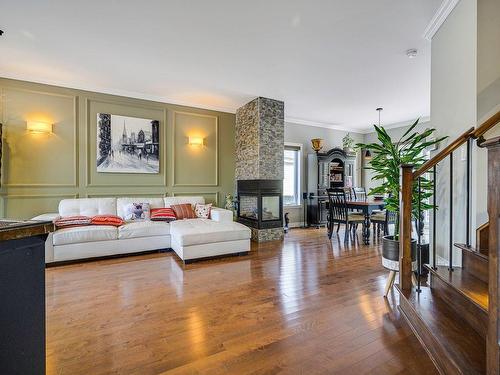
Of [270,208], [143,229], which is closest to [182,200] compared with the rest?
[143,229]

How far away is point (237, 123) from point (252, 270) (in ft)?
11.3

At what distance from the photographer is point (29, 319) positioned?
3.42 feet

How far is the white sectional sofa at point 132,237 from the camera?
3523 millimetres

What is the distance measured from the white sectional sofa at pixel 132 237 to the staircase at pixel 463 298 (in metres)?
2.32

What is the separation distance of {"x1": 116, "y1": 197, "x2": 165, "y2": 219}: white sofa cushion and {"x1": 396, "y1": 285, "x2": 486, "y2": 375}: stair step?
3.99 metres

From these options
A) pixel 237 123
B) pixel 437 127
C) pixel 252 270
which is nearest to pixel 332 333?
pixel 252 270

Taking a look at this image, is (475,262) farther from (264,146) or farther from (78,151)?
(78,151)

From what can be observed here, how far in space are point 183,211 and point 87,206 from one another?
1.50 meters

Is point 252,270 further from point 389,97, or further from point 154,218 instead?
point 389,97

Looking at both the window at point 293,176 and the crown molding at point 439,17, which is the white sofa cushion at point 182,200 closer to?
the window at point 293,176

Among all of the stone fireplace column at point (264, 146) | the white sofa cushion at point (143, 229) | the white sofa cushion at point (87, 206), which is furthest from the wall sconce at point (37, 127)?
the stone fireplace column at point (264, 146)

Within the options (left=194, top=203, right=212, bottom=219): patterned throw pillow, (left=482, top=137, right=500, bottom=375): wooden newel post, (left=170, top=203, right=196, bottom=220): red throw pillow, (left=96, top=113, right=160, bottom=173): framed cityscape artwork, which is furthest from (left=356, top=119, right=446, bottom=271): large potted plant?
(left=96, top=113, right=160, bottom=173): framed cityscape artwork

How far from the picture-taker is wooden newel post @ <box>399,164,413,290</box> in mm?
2174

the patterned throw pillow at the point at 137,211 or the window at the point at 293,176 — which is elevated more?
the window at the point at 293,176
